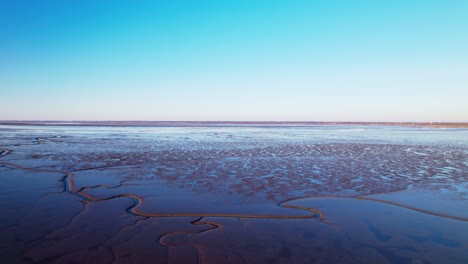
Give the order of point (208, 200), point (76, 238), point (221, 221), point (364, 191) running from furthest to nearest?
point (364, 191) < point (208, 200) < point (221, 221) < point (76, 238)

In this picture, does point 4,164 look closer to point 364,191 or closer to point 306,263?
point 306,263

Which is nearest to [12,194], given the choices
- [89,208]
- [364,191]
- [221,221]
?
[89,208]

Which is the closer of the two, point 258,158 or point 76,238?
point 76,238

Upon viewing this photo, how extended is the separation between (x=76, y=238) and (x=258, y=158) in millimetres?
9951

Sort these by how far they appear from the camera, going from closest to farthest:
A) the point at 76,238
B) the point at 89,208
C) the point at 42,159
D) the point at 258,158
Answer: the point at 76,238, the point at 89,208, the point at 42,159, the point at 258,158

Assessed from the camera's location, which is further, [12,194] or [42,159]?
[42,159]

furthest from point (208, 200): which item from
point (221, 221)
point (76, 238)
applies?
point (76, 238)

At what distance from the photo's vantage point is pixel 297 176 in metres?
9.54

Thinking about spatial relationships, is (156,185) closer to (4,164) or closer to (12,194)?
(12,194)

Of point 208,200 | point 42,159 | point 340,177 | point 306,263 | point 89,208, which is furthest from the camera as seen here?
point 42,159

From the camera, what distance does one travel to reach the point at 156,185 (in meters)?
8.16

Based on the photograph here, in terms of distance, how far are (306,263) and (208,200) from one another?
3.36 m

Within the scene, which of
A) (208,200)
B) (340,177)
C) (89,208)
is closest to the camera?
(89,208)

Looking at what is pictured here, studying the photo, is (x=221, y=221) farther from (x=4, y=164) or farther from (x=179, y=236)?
(x=4, y=164)
